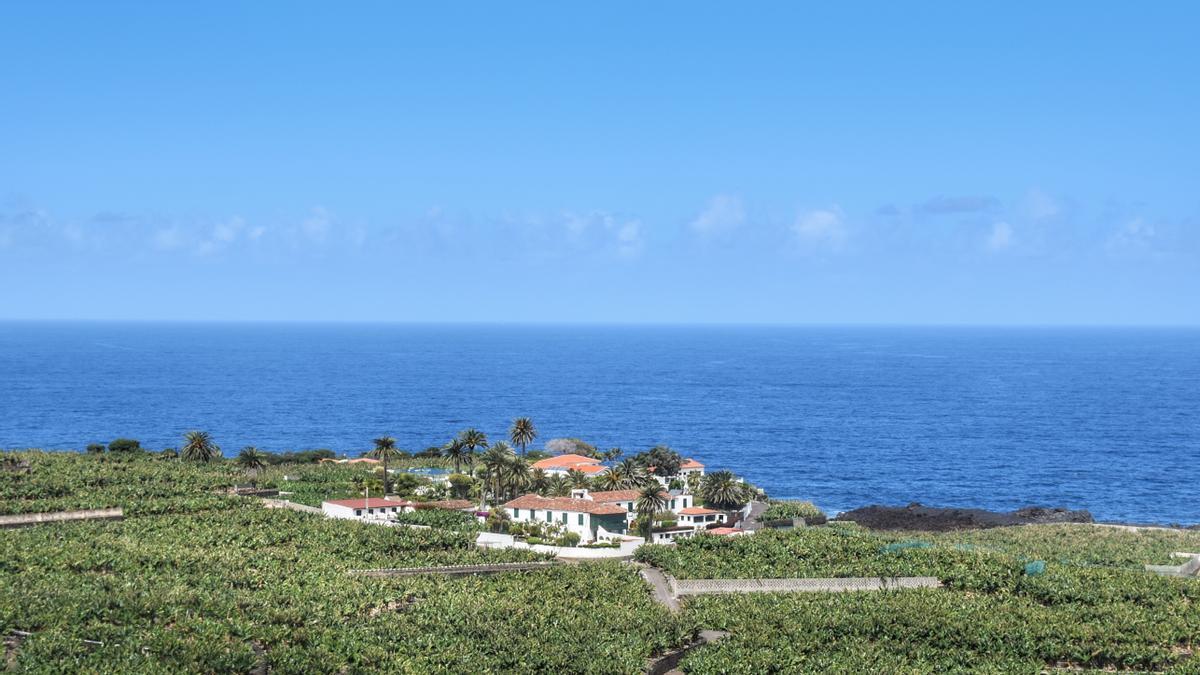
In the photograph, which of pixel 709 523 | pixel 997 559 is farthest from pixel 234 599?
pixel 709 523

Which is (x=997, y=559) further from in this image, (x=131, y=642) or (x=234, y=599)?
(x=131, y=642)

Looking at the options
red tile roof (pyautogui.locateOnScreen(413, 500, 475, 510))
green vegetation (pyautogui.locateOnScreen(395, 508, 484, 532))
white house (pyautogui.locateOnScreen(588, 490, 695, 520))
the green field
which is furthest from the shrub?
white house (pyautogui.locateOnScreen(588, 490, 695, 520))

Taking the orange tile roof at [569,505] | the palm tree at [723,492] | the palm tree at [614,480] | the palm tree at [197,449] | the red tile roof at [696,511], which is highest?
the palm tree at [197,449]

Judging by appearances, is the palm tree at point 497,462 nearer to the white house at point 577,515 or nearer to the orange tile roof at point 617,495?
the orange tile roof at point 617,495

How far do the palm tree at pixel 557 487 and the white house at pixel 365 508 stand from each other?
1266 centimetres

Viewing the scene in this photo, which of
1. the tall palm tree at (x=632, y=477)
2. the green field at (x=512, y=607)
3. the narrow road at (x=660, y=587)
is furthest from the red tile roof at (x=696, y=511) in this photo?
the narrow road at (x=660, y=587)

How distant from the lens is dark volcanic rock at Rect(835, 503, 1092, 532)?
95.4 m

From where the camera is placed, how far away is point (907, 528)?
94688 millimetres

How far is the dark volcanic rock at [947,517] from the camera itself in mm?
95400

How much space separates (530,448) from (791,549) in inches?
2949

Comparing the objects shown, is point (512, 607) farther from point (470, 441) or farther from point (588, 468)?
point (588, 468)

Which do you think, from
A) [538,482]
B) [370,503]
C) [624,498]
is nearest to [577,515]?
[624,498]

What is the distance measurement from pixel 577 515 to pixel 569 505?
1293mm

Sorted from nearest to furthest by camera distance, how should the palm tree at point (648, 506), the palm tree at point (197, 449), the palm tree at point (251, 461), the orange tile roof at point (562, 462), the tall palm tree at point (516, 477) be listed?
the palm tree at point (648, 506) < the tall palm tree at point (516, 477) < the palm tree at point (197, 449) < the palm tree at point (251, 461) < the orange tile roof at point (562, 462)
